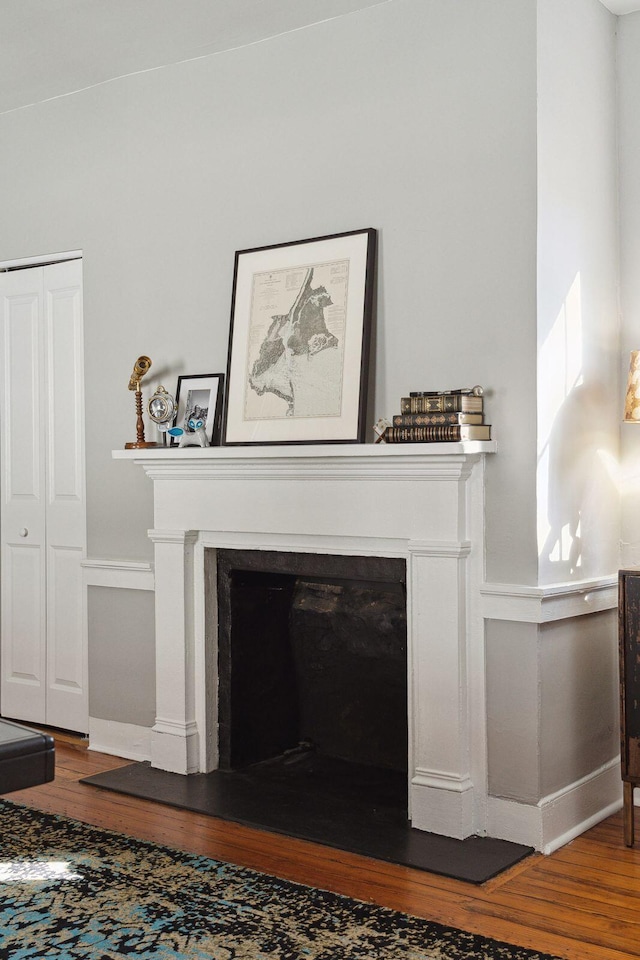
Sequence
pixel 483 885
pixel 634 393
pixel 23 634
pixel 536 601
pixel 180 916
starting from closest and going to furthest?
pixel 180 916
pixel 483 885
pixel 536 601
pixel 634 393
pixel 23 634

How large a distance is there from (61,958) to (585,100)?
3.21 meters

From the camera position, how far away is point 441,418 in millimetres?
3350

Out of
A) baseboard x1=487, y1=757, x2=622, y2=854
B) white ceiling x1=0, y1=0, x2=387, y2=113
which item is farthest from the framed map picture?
baseboard x1=487, y1=757, x2=622, y2=854

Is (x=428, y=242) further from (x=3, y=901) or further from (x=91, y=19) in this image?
(x=3, y=901)

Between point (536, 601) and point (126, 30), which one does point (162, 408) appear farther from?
point (536, 601)

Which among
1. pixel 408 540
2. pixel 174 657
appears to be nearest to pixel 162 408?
pixel 174 657

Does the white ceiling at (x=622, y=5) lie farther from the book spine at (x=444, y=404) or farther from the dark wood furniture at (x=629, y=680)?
the dark wood furniture at (x=629, y=680)

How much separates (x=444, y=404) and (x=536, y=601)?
72 centimetres

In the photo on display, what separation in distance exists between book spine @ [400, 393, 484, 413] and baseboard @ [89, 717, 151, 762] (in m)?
1.95

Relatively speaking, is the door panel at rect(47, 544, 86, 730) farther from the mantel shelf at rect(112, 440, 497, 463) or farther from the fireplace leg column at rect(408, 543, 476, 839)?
the fireplace leg column at rect(408, 543, 476, 839)

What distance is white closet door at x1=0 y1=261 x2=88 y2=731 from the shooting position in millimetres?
4797

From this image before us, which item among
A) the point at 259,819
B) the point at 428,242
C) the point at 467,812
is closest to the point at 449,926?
the point at 467,812

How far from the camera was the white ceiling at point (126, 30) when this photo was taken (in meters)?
3.71

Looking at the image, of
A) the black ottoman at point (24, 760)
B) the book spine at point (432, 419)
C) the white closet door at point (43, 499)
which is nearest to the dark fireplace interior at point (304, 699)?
the book spine at point (432, 419)
